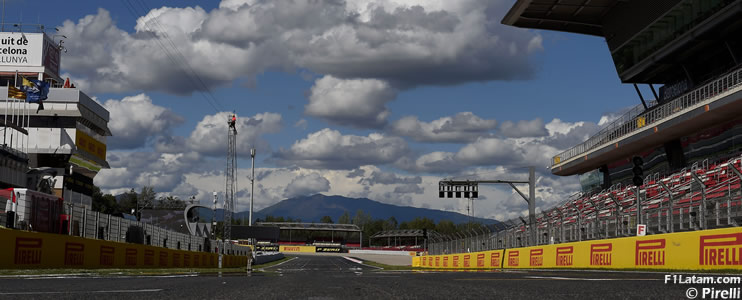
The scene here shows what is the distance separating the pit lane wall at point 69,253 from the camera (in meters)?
15.8

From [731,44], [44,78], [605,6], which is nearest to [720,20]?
[731,44]

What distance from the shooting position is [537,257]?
86.0 ft

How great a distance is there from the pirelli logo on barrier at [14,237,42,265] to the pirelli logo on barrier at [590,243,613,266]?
15.4 metres

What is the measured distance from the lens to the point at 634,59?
45.1m

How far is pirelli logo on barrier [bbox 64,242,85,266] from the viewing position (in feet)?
61.5

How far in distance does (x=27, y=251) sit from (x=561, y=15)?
38.6m

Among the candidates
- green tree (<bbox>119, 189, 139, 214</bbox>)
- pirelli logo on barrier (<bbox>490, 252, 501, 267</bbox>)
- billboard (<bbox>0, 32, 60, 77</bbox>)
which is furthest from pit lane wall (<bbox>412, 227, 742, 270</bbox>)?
green tree (<bbox>119, 189, 139, 214</bbox>)

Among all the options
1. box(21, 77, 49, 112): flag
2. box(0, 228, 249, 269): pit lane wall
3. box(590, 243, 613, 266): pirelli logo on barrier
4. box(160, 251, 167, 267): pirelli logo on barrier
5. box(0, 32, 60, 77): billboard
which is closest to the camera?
box(0, 228, 249, 269): pit lane wall

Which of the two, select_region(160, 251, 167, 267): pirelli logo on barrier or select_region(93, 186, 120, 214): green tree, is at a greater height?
select_region(93, 186, 120, 214): green tree

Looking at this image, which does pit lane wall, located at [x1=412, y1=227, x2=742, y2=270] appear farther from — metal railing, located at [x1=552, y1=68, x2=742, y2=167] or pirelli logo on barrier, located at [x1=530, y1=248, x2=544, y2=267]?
metal railing, located at [x1=552, y1=68, x2=742, y2=167]

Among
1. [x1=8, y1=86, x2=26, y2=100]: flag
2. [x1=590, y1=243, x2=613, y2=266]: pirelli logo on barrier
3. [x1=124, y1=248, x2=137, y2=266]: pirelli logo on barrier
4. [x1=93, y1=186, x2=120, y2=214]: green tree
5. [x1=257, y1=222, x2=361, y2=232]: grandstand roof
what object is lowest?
[x1=257, y1=222, x2=361, y2=232]: grandstand roof

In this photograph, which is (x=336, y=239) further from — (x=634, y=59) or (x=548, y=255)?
(x=548, y=255)

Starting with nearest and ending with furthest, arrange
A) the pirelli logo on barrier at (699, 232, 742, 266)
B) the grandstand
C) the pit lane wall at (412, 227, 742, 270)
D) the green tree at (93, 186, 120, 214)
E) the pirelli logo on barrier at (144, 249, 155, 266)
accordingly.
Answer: the pirelli logo on barrier at (699, 232, 742, 266) < the pit lane wall at (412, 227, 742, 270) < the pirelli logo on barrier at (144, 249, 155, 266) < the grandstand < the green tree at (93, 186, 120, 214)

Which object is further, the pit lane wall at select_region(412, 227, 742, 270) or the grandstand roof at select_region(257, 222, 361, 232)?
the grandstand roof at select_region(257, 222, 361, 232)
